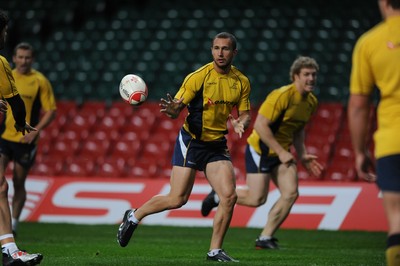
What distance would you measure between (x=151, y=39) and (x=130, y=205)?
308 inches

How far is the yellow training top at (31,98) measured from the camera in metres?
12.0

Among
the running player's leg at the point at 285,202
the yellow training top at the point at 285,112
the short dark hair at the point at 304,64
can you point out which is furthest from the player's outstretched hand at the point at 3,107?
the short dark hair at the point at 304,64

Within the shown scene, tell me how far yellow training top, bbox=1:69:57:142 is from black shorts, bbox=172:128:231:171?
384cm

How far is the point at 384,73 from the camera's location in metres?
5.16

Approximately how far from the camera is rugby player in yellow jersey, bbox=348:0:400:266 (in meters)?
5.05

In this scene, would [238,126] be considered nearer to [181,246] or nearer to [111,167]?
[181,246]

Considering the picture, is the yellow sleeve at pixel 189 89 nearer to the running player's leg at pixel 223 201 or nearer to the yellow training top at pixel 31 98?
the running player's leg at pixel 223 201

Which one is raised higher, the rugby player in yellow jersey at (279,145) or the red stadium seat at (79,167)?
the rugby player in yellow jersey at (279,145)

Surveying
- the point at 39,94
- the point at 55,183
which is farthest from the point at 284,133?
the point at 55,183

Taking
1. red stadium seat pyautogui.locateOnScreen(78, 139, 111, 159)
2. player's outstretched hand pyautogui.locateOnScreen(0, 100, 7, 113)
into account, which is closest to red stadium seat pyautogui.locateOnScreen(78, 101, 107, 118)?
red stadium seat pyautogui.locateOnScreen(78, 139, 111, 159)

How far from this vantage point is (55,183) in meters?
15.6

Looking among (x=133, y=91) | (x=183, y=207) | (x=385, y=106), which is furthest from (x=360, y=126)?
(x=183, y=207)

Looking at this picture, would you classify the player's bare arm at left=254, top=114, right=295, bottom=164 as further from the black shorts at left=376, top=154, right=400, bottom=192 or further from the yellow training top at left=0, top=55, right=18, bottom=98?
the black shorts at left=376, top=154, right=400, bottom=192

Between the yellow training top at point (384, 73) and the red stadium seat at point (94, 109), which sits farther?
the red stadium seat at point (94, 109)
